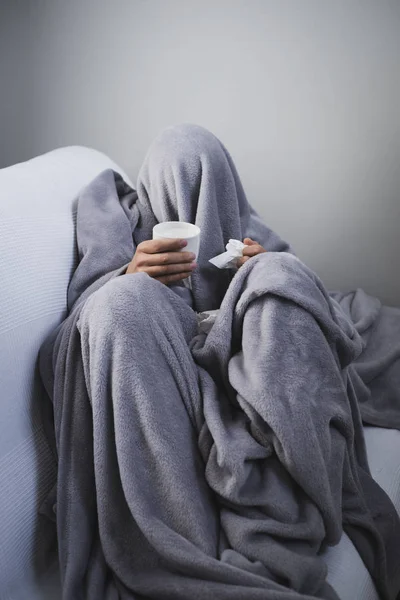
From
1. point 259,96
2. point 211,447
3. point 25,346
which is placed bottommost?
point 211,447

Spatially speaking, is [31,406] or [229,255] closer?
[31,406]

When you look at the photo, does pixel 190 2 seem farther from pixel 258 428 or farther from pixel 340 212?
pixel 258 428

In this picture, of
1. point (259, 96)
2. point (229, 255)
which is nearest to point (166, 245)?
point (229, 255)

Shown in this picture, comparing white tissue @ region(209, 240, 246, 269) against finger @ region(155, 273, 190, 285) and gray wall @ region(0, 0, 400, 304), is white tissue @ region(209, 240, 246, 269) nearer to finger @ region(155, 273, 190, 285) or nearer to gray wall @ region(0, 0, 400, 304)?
finger @ region(155, 273, 190, 285)

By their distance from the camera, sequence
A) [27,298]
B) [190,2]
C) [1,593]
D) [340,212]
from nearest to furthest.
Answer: [1,593] < [27,298] < [190,2] < [340,212]

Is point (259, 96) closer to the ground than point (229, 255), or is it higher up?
higher up

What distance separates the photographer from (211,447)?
3.05ft

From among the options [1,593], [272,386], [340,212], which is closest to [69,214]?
[272,386]

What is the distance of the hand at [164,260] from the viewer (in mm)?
1102

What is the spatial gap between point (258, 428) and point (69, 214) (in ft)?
2.13

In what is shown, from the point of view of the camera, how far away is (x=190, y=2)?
5.69 feet

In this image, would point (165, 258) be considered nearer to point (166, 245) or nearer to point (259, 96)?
point (166, 245)

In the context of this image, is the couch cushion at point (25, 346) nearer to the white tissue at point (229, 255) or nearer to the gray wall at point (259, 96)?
the white tissue at point (229, 255)

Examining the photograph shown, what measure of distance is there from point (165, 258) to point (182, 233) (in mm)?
82
